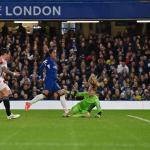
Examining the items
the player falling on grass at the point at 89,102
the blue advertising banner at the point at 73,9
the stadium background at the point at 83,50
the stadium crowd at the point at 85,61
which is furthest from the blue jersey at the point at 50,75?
the blue advertising banner at the point at 73,9

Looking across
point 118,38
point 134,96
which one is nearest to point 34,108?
point 134,96

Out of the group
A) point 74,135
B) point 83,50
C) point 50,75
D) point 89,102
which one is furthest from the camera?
point 83,50

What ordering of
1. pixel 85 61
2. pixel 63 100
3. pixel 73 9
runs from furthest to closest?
pixel 85 61
pixel 73 9
pixel 63 100

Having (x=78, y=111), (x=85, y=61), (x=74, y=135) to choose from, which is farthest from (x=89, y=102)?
(x=85, y=61)

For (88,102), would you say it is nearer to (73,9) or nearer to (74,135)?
(74,135)

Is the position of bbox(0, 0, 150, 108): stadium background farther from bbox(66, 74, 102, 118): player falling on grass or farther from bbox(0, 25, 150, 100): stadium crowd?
bbox(66, 74, 102, 118): player falling on grass

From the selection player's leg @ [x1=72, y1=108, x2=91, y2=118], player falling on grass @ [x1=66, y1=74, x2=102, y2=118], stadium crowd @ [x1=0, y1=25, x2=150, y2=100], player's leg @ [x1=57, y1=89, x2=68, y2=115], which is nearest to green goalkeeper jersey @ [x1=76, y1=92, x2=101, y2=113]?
player falling on grass @ [x1=66, y1=74, x2=102, y2=118]

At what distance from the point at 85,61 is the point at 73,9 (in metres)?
2.82

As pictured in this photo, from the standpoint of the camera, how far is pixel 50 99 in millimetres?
29375

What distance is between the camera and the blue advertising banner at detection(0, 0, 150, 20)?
1211 inches

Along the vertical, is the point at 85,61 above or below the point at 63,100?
above

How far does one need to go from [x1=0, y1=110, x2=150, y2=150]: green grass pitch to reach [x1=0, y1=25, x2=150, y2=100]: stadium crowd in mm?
10872

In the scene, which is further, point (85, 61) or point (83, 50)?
point (83, 50)

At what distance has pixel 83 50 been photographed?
3278 centimetres
